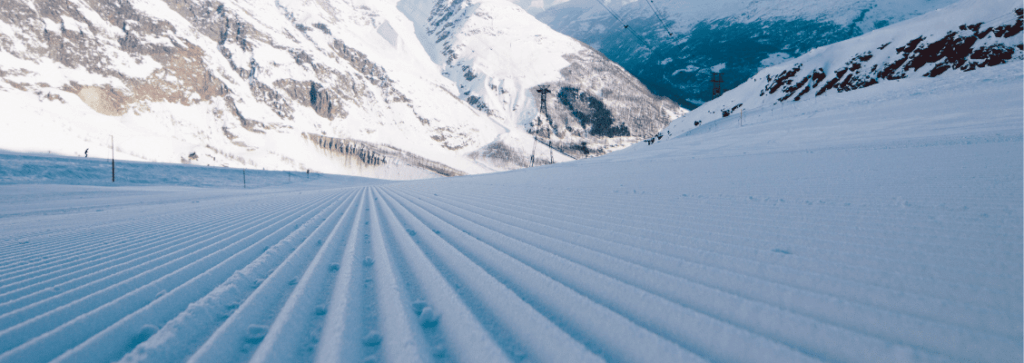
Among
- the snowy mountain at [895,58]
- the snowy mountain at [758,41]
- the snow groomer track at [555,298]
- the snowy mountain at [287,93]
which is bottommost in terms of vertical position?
the snow groomer track at [555,298]

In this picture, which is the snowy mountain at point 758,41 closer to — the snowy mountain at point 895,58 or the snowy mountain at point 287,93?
the snowy mountain at point 287,93

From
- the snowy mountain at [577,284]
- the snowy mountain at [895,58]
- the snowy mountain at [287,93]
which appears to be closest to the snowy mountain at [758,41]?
the snowy mountain at [287,93]

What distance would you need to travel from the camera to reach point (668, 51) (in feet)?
650

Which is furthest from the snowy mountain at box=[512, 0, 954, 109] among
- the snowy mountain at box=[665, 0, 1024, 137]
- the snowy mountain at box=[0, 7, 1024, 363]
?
the snowy mountain at box=[0, 7, 1024, 363]

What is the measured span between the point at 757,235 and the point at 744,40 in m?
225

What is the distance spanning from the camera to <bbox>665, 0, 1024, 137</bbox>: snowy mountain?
18.4 meters

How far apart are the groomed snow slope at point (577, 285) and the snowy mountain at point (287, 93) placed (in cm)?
7373

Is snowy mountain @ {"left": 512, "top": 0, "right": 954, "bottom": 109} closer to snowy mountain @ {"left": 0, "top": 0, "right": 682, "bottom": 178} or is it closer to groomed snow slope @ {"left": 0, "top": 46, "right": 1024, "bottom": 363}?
snowy mountain @ {"left": 0, "top": 0, "right": 682, "bottom": 178}

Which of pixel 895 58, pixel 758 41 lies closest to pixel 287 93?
pixel 895 58

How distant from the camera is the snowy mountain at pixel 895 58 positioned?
18406 mm

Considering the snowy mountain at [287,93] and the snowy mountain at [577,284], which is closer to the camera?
the snowy mountain at [577,284]

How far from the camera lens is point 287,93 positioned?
112 meters

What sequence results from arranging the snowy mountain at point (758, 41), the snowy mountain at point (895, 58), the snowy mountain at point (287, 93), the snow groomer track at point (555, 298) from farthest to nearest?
the snowy mountain at point (758, 41) → the snowy mountain at point (287, 93) → the snowy mountain at point (895, 58) → the snow groomer track at point (555, 298)

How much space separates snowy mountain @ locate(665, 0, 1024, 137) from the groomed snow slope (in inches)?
815
